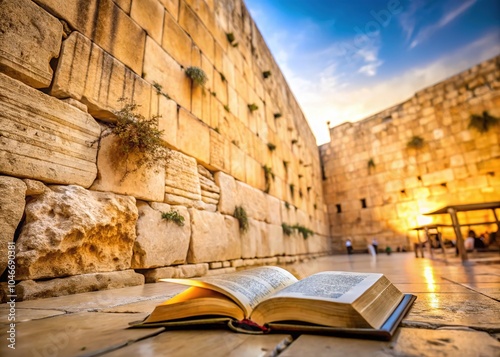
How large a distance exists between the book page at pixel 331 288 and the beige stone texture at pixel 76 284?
66.4 inches

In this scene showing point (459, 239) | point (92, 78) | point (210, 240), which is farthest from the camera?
point (459, 239)

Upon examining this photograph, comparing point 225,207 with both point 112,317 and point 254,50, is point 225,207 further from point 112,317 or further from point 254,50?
point 254,50

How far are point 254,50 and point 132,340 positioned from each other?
6880 mm

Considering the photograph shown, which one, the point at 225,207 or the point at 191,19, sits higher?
the point at 191,19

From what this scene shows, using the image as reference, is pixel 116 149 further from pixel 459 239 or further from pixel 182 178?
pixel 459 239

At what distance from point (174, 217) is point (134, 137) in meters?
0.96

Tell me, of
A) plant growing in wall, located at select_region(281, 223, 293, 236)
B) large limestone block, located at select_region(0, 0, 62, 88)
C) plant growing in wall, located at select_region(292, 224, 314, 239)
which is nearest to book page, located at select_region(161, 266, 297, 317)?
large limestone block, located at select_region(0, 0, 62, 88)

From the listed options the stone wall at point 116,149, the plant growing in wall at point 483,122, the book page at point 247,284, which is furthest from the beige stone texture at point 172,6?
the plant growing in wall at point 483,122

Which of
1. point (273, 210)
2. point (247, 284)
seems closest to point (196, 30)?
point (273, 210)

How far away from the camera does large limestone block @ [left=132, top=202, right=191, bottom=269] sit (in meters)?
2.58

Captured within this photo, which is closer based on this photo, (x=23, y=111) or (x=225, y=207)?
(x=23, y=111)

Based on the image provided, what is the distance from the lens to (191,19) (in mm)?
4188

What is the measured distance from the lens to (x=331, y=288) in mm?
966

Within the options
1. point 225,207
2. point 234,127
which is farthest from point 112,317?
point 234,127
